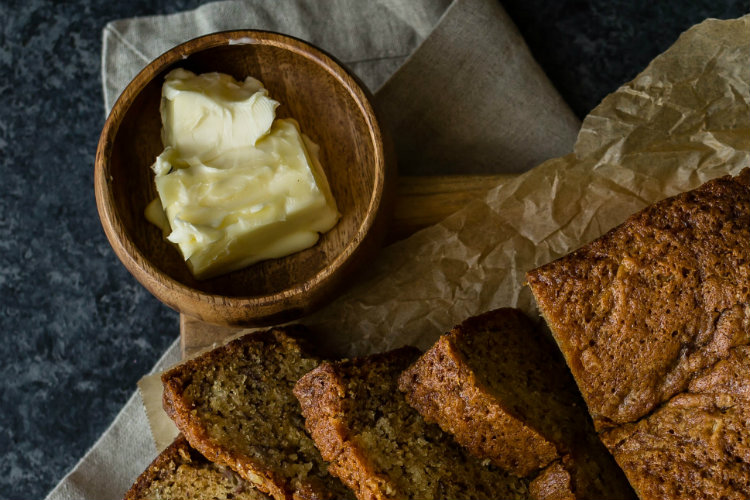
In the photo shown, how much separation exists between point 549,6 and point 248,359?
8.35 ft

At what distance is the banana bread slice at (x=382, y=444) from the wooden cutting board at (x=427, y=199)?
0.85 metres

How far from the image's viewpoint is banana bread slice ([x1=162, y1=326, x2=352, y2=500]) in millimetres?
3691

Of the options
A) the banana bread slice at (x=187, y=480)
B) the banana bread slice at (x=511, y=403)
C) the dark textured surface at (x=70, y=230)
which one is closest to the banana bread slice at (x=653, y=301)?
the banana bread slice at (x=511, y=403)

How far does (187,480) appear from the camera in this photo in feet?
12.7

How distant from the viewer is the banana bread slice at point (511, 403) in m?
3.51

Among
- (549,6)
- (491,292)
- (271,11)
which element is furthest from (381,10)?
(491,292)

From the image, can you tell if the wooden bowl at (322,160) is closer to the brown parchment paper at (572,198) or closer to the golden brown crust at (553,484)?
the brown parchment paper at (572,198)

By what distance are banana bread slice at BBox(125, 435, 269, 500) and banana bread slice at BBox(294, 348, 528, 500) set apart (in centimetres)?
46

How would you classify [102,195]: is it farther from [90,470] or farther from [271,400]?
[90,470]

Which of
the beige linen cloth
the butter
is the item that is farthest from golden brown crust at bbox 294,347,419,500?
the beige linen cloth

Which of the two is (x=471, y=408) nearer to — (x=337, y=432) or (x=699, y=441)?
(x=337, y=432)

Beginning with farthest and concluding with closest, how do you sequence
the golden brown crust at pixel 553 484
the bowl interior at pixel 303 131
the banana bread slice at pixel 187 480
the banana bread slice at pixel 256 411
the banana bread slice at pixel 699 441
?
the bowl interior at pixel 303 131
the banana bread slice at pixel 187 480
the banana bread slice at pixel 256 411
the golden brown crust at pixel 553 484
the banana bread slice at pixel 699 441

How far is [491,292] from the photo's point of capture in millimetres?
4199

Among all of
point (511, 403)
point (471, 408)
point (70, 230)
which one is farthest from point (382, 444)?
point (70, 230)
